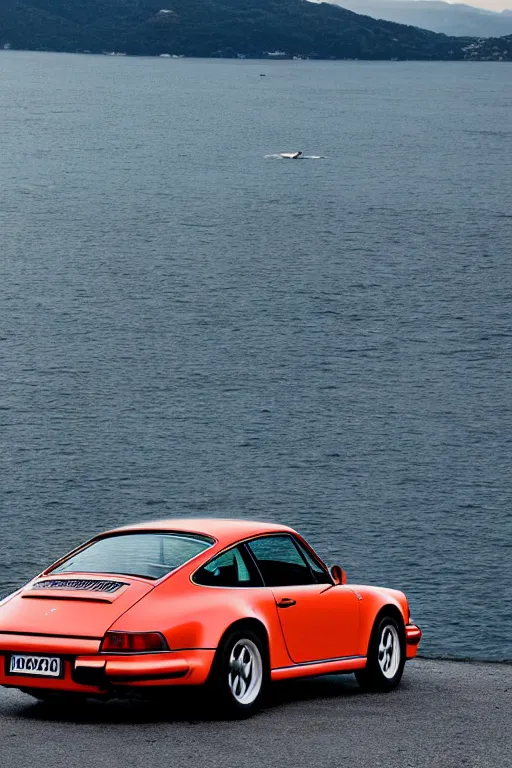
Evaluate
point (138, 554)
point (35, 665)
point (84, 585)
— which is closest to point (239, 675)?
point (138, 554)

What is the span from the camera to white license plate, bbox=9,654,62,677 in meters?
9.05

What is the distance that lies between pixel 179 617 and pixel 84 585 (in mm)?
785

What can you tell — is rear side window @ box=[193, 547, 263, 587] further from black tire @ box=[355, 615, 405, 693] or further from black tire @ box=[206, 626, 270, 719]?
black tire @ box=[355, 615, 405, 693]

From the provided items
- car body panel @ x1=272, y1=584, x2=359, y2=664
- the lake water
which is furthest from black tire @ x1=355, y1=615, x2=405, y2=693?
the lake water

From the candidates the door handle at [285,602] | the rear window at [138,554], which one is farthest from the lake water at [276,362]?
the rear window at [138,554]

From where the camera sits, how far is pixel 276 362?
164 ft

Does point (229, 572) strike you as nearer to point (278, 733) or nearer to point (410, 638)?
point (278, 733)

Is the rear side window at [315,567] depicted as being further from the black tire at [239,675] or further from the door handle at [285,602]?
the black tire at [239,675]

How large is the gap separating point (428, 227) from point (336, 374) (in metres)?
34.9

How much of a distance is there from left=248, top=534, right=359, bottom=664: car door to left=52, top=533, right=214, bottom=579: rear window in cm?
56

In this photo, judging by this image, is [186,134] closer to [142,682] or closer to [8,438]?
[8,438]

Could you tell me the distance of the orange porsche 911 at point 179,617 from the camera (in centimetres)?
897

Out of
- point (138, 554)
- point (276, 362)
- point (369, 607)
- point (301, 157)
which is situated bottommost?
point (276, 362)

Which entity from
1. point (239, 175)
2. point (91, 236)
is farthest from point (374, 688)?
point (239, 175)
